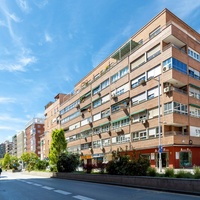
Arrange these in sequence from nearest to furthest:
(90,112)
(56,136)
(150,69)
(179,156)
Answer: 1. (179,156)
2. (150,69)
3. (56,136)
4. (90,112)

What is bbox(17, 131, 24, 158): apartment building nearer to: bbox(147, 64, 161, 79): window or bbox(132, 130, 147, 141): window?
bbox(132, 130, 147, 141): window

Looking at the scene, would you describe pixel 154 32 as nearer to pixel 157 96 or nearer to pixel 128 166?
pixel 157 96

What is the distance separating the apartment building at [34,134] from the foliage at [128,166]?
112577 millimetres

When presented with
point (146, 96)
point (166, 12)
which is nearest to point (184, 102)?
point (146, 96)

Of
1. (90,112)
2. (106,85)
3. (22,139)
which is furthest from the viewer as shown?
(22,139)

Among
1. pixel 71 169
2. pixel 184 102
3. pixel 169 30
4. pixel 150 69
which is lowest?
pixel 71 169

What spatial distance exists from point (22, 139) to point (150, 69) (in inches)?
4974

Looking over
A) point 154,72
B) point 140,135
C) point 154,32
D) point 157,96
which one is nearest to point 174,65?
point 154,72

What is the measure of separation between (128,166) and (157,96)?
72.0ft

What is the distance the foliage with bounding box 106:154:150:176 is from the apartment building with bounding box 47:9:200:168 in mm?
9526

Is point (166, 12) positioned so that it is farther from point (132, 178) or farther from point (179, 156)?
point (132, 178)

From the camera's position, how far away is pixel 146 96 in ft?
129

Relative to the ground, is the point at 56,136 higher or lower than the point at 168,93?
lower

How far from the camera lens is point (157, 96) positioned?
122ft
